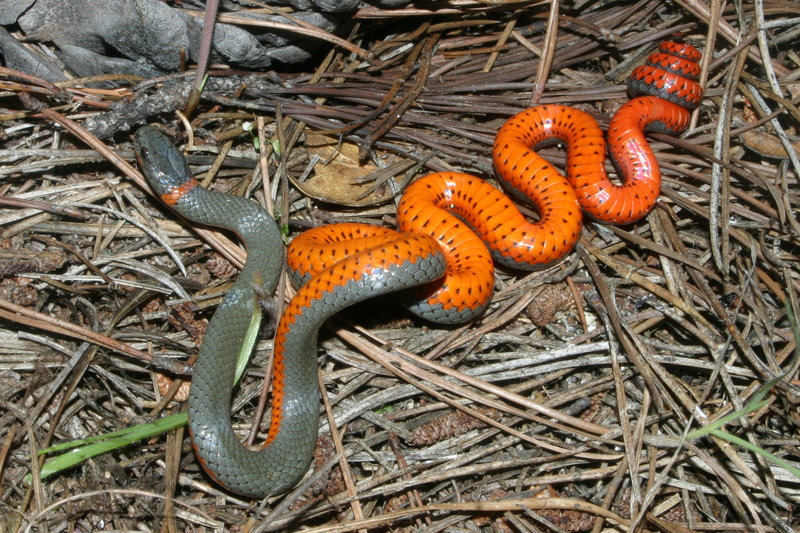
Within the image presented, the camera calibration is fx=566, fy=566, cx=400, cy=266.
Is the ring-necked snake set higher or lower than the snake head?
lower

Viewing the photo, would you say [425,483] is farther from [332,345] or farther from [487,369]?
[332,345]

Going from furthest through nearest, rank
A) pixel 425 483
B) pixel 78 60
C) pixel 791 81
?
pixel 791 81 → pixel 78 60 → pixel 425 483

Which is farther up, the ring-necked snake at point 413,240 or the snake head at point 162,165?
the snake head at point 162,165

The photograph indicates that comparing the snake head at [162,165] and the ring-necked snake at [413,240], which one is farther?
the snake head at [162,165]

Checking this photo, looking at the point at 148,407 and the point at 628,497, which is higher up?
the point at 148,407

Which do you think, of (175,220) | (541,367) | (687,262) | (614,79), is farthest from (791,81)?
(175,220)

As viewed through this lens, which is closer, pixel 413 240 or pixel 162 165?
pixel 413 240
